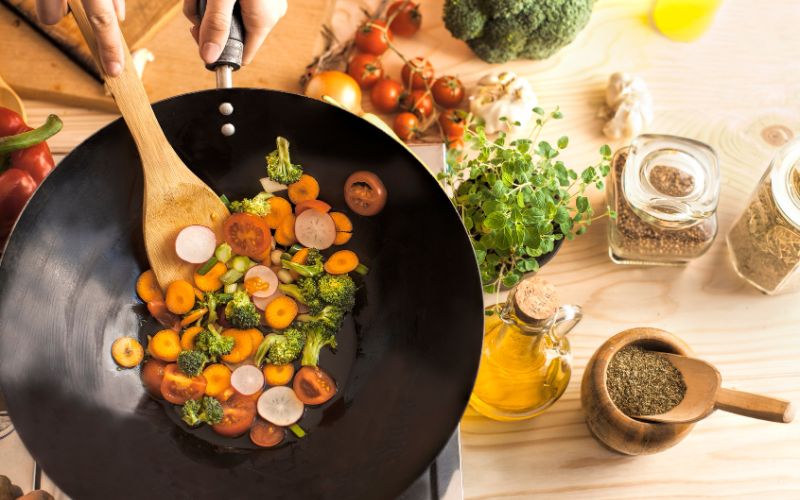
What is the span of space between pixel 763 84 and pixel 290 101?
1.07m

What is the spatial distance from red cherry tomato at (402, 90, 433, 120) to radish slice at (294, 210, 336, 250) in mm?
391

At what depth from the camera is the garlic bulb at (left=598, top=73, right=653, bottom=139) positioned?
143 cm

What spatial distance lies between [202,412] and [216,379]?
57 mm

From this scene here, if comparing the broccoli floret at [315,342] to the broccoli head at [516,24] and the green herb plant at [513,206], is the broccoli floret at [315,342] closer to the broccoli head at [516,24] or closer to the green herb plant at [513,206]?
the green herb plant at [513,206]

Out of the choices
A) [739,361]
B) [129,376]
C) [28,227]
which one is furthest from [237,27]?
[739,361]

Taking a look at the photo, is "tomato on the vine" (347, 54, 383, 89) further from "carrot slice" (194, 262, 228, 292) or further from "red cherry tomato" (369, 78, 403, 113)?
"carrot slice" (194, 262, 228, 292)

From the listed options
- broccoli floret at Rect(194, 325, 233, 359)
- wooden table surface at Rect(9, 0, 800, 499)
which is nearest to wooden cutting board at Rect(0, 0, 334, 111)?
wooden table surface at Rect(9, 0, 800, 499)

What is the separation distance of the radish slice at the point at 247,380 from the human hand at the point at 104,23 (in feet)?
1.64

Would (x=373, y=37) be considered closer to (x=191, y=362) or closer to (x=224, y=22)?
(x=224, y=22)

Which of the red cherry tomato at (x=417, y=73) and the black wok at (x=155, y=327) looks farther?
the red cherry tomato at (x=417, y=73)

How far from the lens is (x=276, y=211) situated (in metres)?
1.21

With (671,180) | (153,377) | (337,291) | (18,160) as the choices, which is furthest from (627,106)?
(18,160)

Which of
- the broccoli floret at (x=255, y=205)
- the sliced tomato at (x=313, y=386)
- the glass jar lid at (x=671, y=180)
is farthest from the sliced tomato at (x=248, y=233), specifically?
the glass jar lid at (x=671, y=180)

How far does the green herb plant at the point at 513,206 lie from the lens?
111 cm
